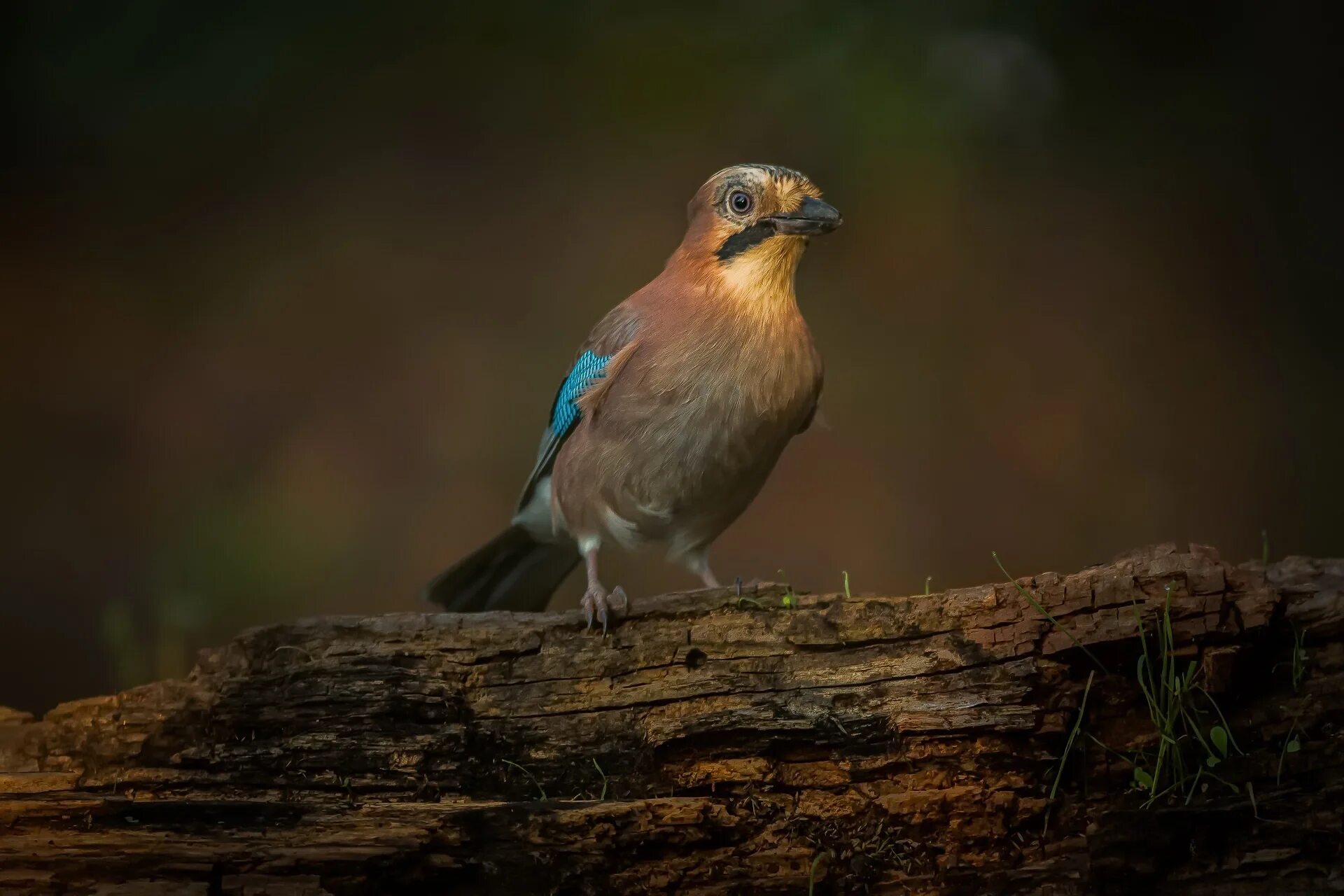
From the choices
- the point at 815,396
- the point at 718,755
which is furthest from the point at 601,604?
the point at 815,396

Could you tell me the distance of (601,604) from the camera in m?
4.48

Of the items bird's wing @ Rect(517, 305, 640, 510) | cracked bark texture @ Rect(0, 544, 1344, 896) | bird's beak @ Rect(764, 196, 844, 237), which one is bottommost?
cracked bark texture @ Rect(0, 544, 1344, 896)

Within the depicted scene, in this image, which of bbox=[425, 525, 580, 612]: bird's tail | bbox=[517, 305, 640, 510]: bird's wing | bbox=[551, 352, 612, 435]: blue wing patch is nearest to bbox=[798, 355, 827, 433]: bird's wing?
bbox=[517, 305, 640, 510]: bird's wing

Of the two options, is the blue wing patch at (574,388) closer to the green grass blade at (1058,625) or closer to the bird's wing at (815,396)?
the bird's wing at (815,396)

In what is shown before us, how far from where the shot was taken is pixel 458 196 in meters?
6.25

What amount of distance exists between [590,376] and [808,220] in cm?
124

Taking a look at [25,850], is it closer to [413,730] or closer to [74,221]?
[413,730]

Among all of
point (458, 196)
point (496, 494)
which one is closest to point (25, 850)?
point (496, 494)

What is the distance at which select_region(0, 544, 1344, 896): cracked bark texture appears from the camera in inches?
142

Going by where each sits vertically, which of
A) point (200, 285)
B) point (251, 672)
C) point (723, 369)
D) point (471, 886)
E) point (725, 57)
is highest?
point (725, 57)

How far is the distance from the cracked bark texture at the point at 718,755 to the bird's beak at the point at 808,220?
1584 millimetres

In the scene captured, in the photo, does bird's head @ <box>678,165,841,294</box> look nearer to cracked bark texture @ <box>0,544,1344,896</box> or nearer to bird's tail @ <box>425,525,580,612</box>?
cracked bark texture @ <box>0,544,1344,896</box>

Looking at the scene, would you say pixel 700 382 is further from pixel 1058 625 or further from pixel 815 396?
pixel 1058 625

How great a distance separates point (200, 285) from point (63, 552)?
160 cm
